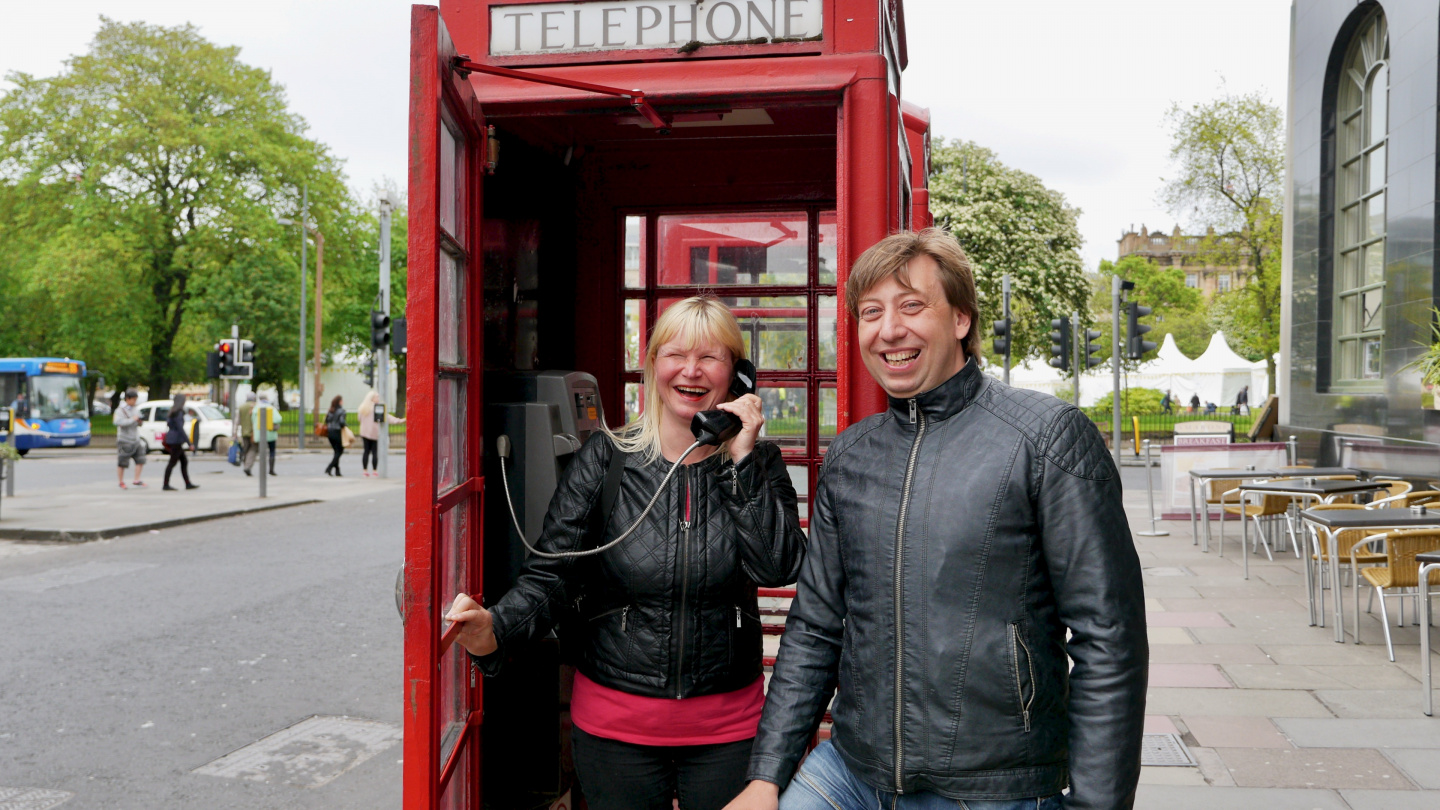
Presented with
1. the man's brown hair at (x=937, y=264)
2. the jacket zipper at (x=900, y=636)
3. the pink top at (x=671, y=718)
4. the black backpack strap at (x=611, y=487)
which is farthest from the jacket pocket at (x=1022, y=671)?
the black backpack strap at (x=611, y=487)

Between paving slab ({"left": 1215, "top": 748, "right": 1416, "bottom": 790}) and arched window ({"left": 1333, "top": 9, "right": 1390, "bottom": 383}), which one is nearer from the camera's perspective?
paving slab ({"left": 1215, "top": 748, "right": 1416, "bottom": 790})

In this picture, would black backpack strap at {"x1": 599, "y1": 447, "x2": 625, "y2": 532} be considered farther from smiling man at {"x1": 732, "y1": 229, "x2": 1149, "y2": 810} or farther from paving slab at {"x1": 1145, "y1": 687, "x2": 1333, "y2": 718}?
paving slab at {"x1": 1145, "y1": 687, "x2": 1333, "y2": 718}

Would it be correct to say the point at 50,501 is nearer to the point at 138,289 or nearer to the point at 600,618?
the point at 600,618

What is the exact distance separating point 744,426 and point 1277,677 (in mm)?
5105

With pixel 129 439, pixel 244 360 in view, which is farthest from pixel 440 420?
pixel 129 439

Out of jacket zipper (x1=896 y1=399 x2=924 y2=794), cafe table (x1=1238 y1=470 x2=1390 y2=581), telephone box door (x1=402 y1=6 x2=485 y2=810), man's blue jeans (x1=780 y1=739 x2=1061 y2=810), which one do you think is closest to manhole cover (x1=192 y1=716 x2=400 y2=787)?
telephone box door (x1=402 y1=6 x2=485 y2=810)

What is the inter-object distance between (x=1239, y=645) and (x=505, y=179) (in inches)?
227

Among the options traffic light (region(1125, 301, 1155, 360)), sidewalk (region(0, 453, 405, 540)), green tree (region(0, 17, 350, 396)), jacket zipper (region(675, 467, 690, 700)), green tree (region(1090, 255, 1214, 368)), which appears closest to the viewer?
jacket zipper (region(675, 467, 690, 700))

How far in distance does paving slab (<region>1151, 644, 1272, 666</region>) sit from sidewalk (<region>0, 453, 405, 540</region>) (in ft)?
37.4

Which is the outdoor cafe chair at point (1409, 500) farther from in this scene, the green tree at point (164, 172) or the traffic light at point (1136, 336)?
the green tree at point (164, 172)

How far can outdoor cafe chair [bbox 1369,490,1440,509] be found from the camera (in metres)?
8.10

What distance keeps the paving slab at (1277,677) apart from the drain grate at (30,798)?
19.4ft

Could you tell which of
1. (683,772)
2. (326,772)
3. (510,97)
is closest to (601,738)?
(683,772)

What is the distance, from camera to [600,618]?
240 cm
